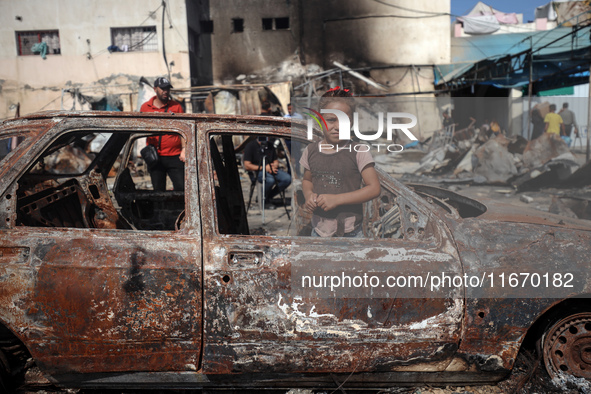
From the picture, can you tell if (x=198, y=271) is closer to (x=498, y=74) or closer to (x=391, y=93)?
(x=498, y=74)

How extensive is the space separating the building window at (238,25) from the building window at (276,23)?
1.06 metres

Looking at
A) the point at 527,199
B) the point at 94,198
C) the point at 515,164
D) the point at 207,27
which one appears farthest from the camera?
the point at 207,27

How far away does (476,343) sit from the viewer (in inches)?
88.0

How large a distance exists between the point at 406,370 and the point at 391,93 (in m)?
19.2

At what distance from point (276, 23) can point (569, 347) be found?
1999 cm

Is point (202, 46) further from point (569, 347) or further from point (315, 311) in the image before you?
point (569, 347)

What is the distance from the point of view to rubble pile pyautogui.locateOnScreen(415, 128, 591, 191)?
9.41m

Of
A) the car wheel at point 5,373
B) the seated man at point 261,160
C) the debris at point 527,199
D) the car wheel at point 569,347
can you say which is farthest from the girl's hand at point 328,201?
the debris at point 527,199

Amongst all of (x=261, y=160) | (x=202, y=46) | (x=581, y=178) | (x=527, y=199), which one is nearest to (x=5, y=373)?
(x=261, y=160)

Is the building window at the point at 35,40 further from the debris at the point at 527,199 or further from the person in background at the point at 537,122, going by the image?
the person in background at the point at 537,122

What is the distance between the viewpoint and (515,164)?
438 inches

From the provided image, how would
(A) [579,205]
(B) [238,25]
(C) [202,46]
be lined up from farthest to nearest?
1. (B) [238,25]
2. (C) [202,46]
3. (A) [579,205]

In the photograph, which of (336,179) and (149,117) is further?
(336,179)

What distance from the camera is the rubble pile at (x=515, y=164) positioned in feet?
30.9
